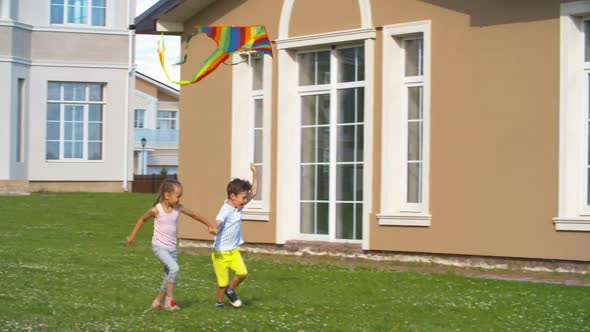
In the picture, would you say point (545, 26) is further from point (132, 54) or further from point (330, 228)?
point (132, 54)

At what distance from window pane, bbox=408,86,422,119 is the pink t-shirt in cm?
479

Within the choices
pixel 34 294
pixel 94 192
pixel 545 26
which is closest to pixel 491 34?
pixel 545 26

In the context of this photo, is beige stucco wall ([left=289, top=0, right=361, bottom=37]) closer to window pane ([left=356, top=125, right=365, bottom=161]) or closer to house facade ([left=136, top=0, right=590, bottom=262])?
house facade ([left=136, top=0, right=590, bottom=262])

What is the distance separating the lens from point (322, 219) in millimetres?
15242

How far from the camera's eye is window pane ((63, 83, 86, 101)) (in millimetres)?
31062

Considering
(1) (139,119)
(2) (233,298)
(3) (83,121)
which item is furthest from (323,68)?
(1) (139,119)

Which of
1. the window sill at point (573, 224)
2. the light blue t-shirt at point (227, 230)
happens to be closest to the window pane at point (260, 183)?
the window sill at point (573, 224)

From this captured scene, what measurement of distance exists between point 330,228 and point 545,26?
444 cm

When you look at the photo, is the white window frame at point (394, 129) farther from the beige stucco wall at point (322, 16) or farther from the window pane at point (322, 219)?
the window pane at point (322, 219)

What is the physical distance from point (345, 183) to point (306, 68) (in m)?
1.91

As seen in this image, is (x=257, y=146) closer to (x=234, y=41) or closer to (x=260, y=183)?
(x=260, y=183)

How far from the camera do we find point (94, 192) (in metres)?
30.4

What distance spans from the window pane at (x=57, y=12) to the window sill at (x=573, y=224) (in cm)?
2185

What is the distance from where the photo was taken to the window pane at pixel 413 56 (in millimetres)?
13984
